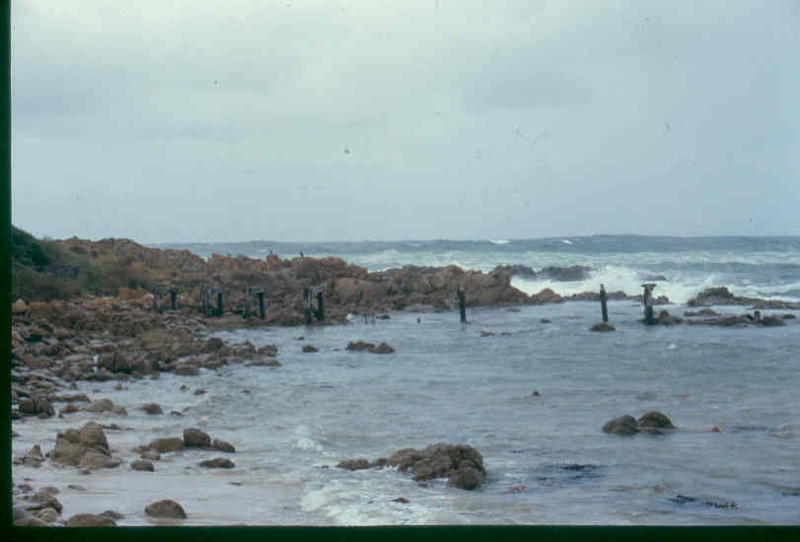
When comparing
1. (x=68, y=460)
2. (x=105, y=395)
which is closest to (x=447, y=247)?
(x=105, y=395)

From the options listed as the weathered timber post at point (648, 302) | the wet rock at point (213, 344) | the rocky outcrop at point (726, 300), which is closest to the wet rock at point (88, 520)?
the wet rock at point (213, 344)

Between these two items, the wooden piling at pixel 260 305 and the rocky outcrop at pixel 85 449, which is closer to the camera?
the rocky outcrop at pixel 85 449

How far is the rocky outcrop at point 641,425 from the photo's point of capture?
5340mm

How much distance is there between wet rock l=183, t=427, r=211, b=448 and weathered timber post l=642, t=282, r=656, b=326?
3.77m

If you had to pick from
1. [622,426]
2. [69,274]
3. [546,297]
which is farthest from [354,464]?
[546,297]

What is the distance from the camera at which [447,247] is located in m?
6.01

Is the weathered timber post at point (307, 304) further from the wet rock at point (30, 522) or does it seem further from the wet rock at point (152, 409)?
the wet rock at point (30, 522)

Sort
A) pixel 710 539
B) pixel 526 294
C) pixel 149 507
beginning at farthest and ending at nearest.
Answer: pixel 526 294, pixel 149 507, pixel 710 539

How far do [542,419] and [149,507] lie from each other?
2841mm

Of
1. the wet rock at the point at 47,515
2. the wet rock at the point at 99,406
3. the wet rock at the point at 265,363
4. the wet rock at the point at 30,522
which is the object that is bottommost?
the wet rock at the point at 47,515

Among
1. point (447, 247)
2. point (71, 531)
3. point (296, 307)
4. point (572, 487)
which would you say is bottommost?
point (572, 487)

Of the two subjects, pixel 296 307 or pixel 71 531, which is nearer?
pixel 71 531

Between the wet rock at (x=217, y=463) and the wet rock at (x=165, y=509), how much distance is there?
2.88 ft

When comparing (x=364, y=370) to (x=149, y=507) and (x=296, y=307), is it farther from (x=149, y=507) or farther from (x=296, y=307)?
(x=149, y=507)
